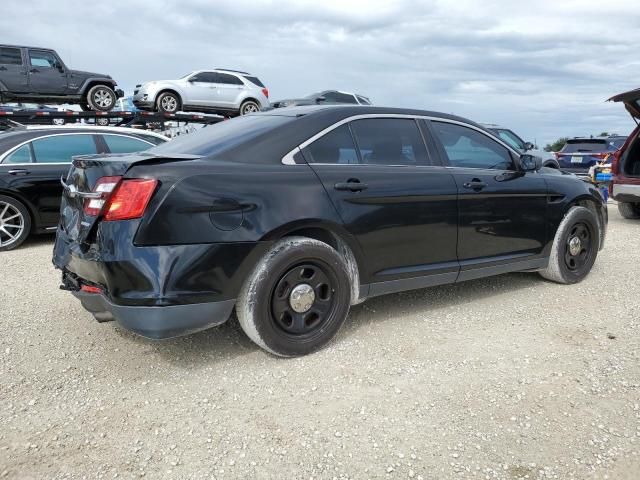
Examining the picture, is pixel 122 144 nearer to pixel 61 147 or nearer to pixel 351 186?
pixel 61 147

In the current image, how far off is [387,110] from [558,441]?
7.77 feet

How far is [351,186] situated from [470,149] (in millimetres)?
1353

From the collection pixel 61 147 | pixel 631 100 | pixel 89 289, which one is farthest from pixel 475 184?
pixel 631 100

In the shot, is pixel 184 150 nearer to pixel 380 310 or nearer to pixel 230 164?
pixel 230 164

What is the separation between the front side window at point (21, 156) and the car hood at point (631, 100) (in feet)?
27.6

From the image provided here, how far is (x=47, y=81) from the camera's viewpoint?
12328 mm

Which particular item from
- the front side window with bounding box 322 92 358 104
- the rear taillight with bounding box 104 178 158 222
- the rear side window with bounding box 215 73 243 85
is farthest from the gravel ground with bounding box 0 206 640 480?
the front side window with bounding box 322 92 358 104

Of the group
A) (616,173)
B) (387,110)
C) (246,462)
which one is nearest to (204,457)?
(246,462)

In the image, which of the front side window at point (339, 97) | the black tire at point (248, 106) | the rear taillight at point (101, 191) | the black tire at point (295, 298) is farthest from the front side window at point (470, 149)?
the front side window at point (339, 97)

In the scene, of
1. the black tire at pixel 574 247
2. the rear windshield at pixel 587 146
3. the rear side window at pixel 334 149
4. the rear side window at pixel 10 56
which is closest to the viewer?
the rear side window at pixel 334 149

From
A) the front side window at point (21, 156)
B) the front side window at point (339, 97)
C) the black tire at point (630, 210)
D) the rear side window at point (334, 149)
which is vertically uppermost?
the front side window at point (339, 97)

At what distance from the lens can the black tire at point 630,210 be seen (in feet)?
30.8

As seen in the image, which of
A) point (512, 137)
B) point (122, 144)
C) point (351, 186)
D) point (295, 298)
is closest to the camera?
point (295, 298)

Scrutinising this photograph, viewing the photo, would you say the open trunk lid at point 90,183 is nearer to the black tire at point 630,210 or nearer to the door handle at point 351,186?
the door handle at point 351,186
